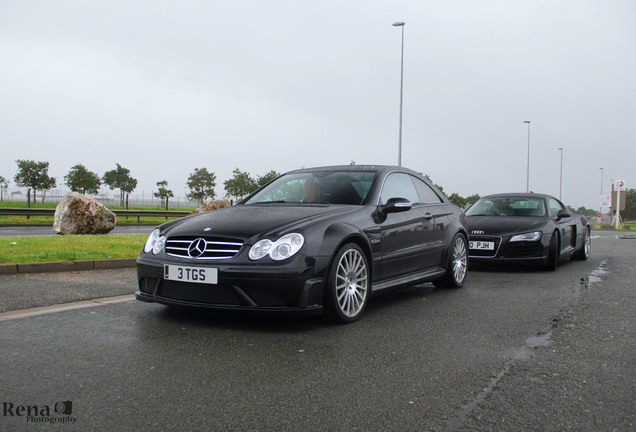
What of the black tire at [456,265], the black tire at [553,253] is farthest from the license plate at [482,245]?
the black tire at [456,265]

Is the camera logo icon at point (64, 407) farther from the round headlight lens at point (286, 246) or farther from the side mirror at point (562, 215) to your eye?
the side mirror at point (562, 215)

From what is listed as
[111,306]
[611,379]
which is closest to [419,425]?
[611,379]

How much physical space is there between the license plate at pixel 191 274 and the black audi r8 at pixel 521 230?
5872 millimetres

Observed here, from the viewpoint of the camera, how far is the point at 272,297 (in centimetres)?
427

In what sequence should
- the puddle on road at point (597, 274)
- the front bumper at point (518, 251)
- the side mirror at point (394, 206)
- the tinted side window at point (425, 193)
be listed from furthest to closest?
the front bumper at point (518, 251) → the puddle on road at point (597, 274) → the tinted side window at point (425, 193) → the side mirror at point (394, 206)

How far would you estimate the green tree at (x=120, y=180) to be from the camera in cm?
5834

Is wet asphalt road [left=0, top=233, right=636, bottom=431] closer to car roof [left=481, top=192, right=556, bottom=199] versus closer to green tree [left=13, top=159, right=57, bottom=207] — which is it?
car roof [left=481, top=192, right=556, bottom=199]

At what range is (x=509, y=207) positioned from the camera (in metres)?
10.1

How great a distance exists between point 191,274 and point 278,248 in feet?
2.34

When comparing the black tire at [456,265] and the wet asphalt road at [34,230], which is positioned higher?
the black tire at [456,265]

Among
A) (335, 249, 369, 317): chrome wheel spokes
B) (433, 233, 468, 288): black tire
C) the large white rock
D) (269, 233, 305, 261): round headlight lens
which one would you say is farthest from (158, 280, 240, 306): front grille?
the large white rock

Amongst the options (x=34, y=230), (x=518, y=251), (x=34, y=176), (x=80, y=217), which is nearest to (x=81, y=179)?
(x=34, y=176)

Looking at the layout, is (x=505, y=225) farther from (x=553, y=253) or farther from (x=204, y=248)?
(x=204, y=248)

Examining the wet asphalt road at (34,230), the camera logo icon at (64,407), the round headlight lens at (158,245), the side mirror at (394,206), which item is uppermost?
the side mirror at (394,206)
